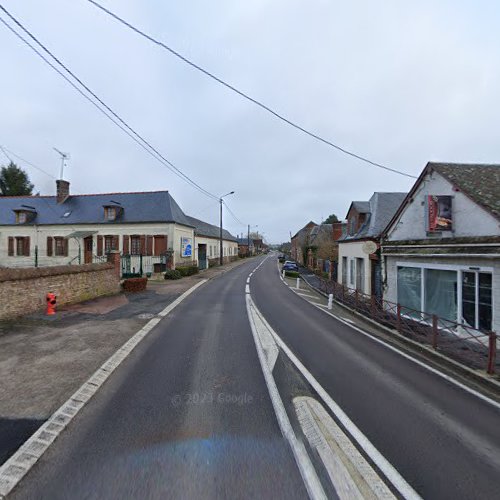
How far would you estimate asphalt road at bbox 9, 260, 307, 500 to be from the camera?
9.11 ft

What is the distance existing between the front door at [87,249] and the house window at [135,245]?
14.6 ft

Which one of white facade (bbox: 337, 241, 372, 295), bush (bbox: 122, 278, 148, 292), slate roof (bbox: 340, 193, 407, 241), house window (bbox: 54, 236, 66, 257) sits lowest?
bush (bbox: 122, 278, 148, 292)

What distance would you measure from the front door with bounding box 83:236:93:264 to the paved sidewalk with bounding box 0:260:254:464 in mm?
17486

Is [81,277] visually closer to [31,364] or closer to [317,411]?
[31,364]

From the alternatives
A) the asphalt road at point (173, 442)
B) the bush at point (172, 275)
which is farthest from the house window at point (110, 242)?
the asphalt road at point (173, 442)

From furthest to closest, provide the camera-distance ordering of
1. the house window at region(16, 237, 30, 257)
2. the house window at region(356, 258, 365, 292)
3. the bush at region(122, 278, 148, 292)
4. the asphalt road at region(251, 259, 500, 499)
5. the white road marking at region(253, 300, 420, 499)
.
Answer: the house window at region(16, 237, 30, 257) < the bush at region(122, 278, 148, 292) < the house window at region(356, 258, 365, 292) < the asphalt road at region(251, 259, 500, 499) < the white road marking at region(253, 300, 420, 499)

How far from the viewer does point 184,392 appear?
4707 millimetres

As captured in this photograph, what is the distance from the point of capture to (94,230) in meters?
26.9

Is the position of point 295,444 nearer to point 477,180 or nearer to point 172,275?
point 477,180

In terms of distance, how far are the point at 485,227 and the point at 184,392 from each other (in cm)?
923

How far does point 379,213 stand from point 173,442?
51.6 feet

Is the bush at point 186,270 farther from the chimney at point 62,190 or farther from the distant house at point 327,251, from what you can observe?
the chimney at point 62,190

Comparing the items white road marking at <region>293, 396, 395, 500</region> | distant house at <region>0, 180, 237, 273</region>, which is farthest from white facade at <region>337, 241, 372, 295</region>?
distant house at <region>0, 180, 237, 273</region>

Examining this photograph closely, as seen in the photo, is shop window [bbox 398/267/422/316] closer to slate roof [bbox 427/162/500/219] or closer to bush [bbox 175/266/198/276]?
slate roof [bbox 427/162/500/219]
